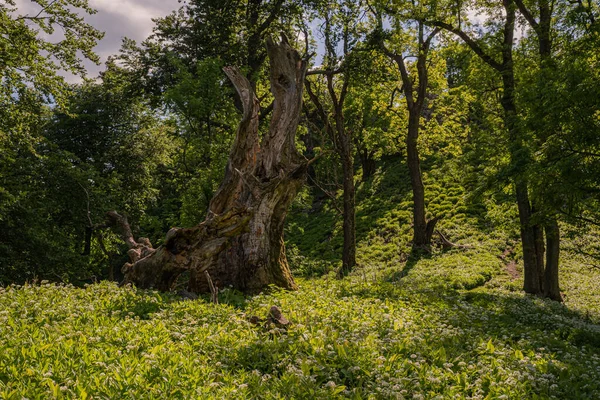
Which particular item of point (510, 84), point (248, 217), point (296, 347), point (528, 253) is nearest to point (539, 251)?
point (528, 253)

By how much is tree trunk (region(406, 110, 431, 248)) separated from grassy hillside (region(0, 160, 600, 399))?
1187 centimetres

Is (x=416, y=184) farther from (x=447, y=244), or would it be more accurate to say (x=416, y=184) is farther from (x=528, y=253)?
(x=528, y=253)

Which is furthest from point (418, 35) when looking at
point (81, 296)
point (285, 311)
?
point (81, 296)

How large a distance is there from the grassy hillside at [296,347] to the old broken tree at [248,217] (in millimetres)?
1080

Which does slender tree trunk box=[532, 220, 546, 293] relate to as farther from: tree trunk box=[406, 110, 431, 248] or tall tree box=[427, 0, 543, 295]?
tree trunk box=[406, 110, 431, 248]

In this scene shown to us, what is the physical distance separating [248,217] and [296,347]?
5.34m

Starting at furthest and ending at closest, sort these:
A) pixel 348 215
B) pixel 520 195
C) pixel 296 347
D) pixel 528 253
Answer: pixel 348 215 → pixel 520 195 → pixel 528 253 → pixel 296 347

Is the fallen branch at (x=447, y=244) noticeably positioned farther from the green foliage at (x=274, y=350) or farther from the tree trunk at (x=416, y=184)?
the green foliage at (x=274, y=350)

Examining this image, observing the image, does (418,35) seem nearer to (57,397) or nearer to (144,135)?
(144,135)

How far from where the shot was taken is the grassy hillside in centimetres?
498

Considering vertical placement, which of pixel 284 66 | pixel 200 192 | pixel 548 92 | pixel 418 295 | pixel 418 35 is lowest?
pixel 418 295

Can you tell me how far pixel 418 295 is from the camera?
12.8 metres

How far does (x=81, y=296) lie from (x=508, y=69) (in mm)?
16555

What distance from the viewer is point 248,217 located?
38.5 ft
